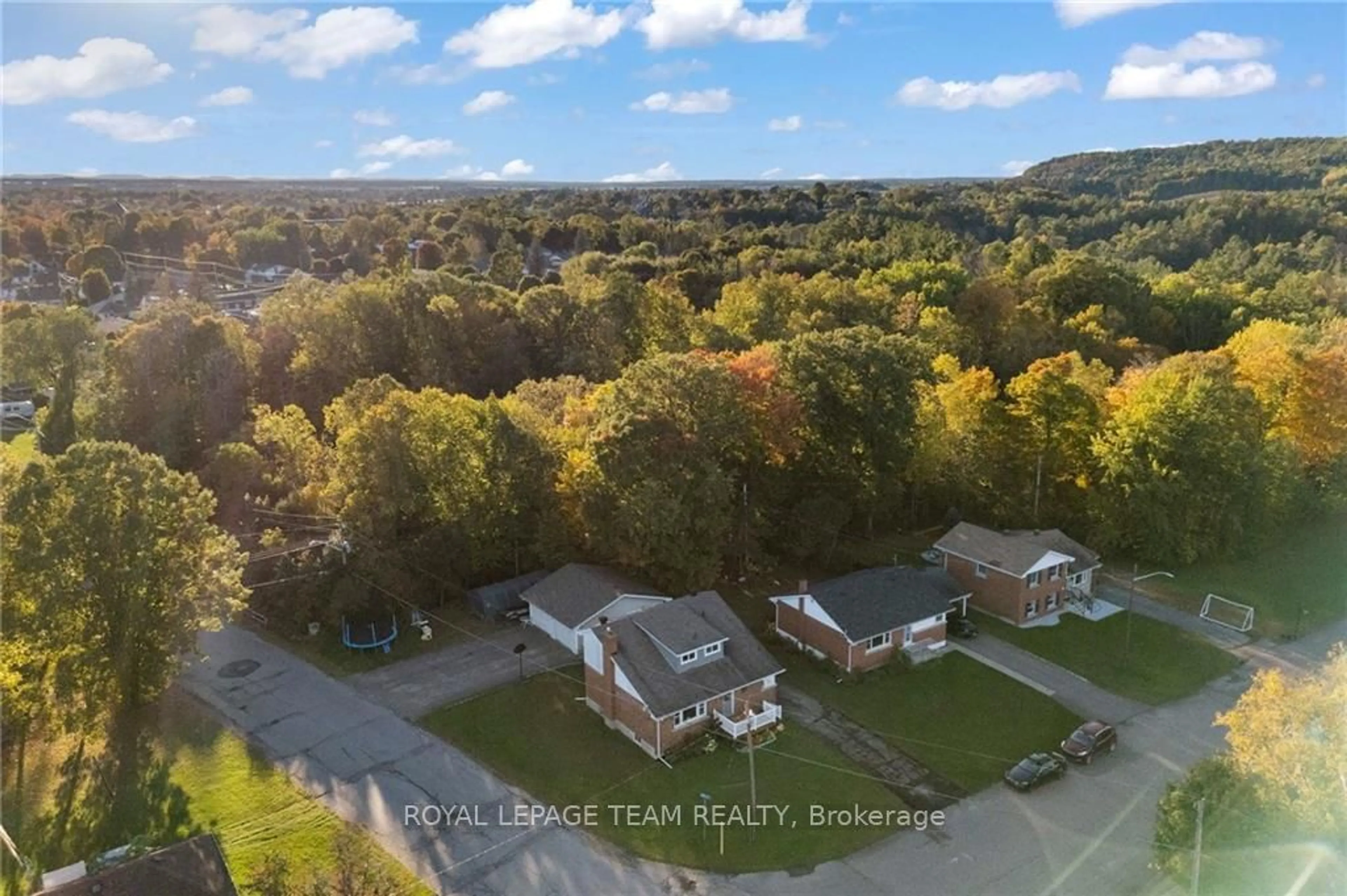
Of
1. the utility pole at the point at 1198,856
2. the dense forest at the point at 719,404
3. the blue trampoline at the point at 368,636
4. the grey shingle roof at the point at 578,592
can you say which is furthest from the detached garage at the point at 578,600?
the utility pole at the point at 1198,856

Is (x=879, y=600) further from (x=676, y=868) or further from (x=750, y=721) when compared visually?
(x=676, y=868)

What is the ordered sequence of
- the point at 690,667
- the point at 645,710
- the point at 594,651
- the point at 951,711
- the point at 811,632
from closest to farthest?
the point at 645,710, the point at 690,667, the point at 594,651, the point at 951,711, the point at 811,632

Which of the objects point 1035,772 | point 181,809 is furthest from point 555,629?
point 1035,772

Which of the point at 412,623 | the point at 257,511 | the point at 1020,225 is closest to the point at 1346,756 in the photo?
the point at 412,623

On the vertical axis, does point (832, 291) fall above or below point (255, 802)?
above

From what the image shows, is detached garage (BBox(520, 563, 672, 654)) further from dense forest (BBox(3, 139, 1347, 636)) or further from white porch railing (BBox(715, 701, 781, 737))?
white porch railing (BBox(715, 701, 781, 737))

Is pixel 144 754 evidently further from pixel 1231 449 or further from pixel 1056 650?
pixel 1231 449
